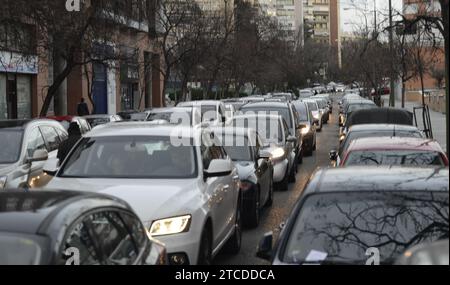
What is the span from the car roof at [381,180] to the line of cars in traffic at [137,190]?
1.30m

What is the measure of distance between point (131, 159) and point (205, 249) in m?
1.57

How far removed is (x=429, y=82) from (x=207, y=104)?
66.3 metres

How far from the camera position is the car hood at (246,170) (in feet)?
34.5

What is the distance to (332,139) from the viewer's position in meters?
30.4

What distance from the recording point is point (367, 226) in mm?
4762

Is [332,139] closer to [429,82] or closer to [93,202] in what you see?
[93,202]

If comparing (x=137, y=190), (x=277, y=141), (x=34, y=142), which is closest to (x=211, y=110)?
(x=277, y=141)

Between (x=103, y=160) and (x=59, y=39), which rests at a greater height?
(x=59, y=39)

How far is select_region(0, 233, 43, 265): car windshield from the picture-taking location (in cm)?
370

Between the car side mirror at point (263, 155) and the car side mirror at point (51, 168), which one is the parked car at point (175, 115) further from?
the car side mirror at point (51, 168)

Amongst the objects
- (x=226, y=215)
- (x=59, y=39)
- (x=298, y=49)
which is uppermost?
(x=298, y=49)

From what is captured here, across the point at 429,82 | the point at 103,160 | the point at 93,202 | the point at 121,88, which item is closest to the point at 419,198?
the point at 93,202

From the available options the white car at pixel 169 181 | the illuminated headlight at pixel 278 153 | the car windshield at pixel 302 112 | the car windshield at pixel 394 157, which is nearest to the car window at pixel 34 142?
the white car at pixel 169 181

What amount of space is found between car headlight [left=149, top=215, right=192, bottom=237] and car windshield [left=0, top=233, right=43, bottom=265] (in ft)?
8.41
